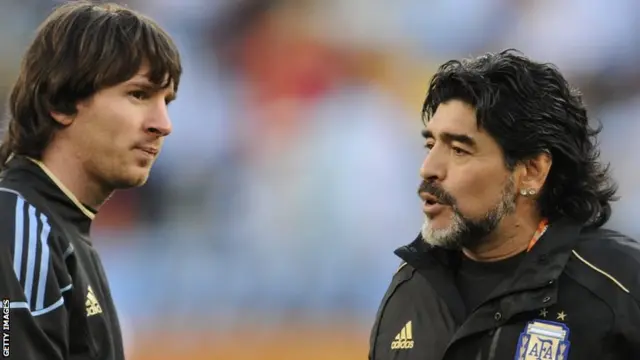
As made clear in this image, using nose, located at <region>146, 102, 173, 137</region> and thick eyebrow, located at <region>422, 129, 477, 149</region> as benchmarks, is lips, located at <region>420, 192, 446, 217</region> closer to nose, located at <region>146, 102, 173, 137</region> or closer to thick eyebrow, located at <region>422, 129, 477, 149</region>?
thick eyebrow, located at <region>422, 129, 477, 149</region>

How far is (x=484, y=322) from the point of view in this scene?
1.66 meters

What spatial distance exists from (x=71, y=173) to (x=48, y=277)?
0.76 ft

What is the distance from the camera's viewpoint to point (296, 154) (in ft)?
15.1

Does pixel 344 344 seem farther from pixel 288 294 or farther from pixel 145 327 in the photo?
pixel 145 327

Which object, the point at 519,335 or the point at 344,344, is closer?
the point at 519,335

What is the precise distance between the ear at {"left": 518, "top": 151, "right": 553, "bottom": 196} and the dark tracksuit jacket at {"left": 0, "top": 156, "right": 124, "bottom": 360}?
92cm

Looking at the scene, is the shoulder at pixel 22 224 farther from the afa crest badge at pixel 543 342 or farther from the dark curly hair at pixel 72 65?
the afa crest badge at pixel 543 342

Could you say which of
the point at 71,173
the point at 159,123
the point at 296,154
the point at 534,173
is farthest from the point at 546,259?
the point at 296,154

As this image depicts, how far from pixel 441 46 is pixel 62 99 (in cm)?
354

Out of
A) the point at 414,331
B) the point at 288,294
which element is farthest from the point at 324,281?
the point at 414,331

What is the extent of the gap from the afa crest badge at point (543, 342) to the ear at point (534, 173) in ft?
1.05

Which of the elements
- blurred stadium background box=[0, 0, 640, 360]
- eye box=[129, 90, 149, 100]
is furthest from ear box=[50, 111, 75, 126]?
blurred stadium background box=[0, 0, 640, 360]

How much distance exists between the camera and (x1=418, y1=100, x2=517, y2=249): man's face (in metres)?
1.78

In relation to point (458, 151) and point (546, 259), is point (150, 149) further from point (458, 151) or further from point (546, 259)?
point (546, 259)
